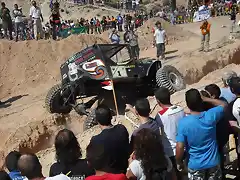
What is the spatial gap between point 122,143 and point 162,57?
51.3 ft

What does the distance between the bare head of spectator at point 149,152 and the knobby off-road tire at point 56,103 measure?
860cm

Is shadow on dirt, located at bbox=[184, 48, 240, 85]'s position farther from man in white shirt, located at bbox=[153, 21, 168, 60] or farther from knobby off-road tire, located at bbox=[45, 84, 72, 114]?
knobby off-road tire, located at bbox=[45, 84, 72, 114]

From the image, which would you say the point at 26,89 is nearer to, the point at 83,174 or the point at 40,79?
the point at 40,79

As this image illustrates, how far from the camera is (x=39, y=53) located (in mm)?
20594

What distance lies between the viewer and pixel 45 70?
20.4 m

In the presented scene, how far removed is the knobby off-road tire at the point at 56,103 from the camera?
1281 cm

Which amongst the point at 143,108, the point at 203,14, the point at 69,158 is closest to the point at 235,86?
the point at 143,108

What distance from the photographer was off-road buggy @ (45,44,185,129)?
11922 millimetres

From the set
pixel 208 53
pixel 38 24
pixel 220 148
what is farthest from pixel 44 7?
pixel 220 148

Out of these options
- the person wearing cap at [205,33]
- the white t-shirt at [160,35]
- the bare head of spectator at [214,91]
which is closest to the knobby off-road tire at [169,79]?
the white t-shirt at [160,35]

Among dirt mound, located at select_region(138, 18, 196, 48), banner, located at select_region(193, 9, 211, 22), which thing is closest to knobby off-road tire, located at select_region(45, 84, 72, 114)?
dirt mound, located at select_region(138, 18, 196, 48)

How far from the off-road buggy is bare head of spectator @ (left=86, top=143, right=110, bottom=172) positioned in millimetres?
7028

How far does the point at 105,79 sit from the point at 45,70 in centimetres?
882

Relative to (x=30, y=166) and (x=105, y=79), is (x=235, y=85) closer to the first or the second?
(x=30, y=166)
